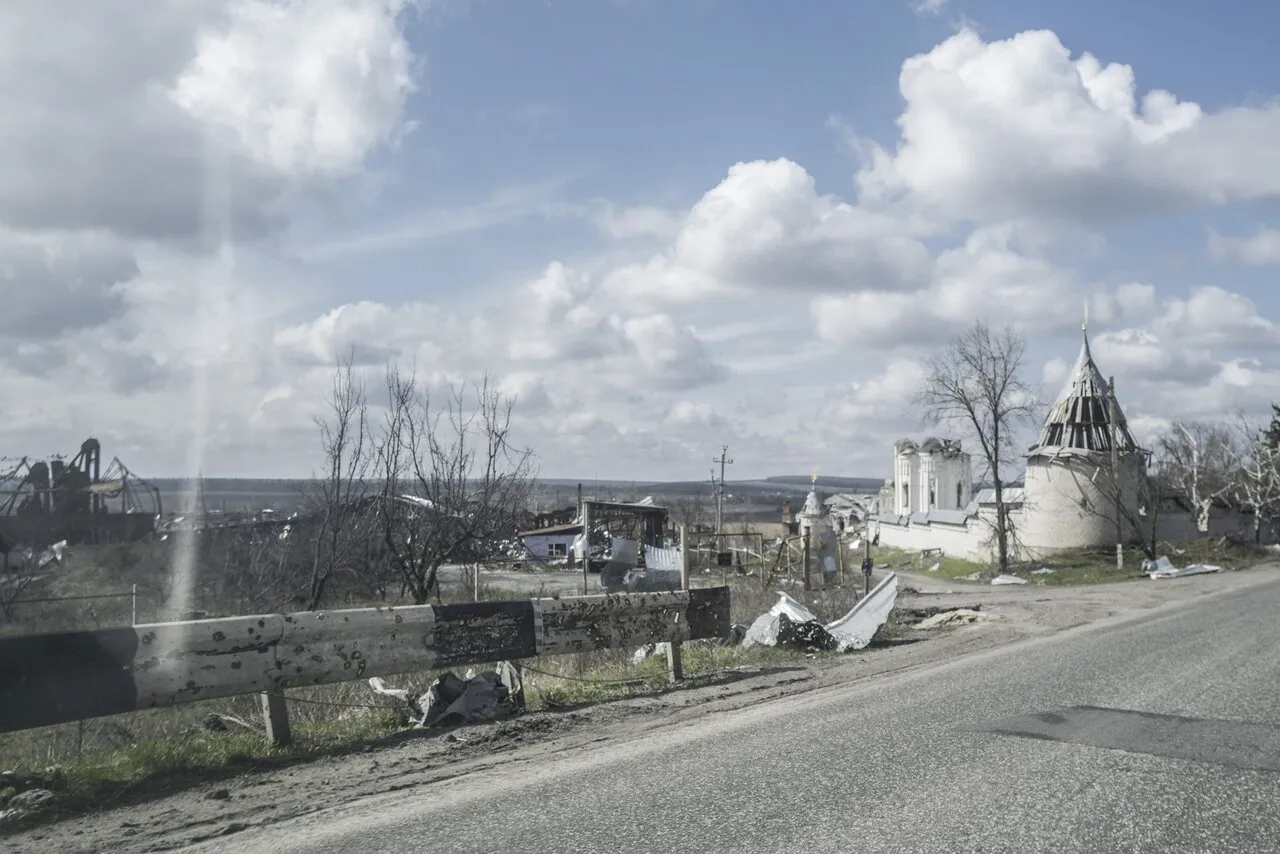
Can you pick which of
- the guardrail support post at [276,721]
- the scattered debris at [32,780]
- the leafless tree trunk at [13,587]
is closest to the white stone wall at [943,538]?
the leafless tree trunk at [13,587]

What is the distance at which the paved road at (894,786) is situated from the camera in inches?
211

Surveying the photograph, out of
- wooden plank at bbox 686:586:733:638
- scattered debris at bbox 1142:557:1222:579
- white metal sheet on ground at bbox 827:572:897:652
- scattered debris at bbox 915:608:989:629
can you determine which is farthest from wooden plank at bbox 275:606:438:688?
scattered debris at bbox 1142:557:1222:579

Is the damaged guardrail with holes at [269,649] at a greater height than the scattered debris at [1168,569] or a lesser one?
greater

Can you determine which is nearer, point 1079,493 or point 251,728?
point 251,728

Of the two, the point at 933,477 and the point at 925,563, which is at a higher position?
the point at 933,477

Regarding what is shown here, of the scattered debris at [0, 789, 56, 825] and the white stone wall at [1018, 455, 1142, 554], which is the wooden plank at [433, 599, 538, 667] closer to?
the scattered debris at [0, 789, 56, 825]

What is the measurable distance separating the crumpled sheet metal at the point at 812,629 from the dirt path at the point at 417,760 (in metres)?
0.43

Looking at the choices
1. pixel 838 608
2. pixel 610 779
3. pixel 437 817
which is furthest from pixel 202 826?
pixel 838 608

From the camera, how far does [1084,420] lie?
172 ft

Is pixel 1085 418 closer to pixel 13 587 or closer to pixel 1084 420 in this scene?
pixel 1084 420

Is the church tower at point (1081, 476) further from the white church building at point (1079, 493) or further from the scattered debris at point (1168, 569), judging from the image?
the scattered debris at point (1168, 569)

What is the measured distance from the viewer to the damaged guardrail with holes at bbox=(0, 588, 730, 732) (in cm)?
649

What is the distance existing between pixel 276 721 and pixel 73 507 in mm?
35907

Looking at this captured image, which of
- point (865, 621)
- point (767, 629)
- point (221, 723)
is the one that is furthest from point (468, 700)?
point (865, 621)
